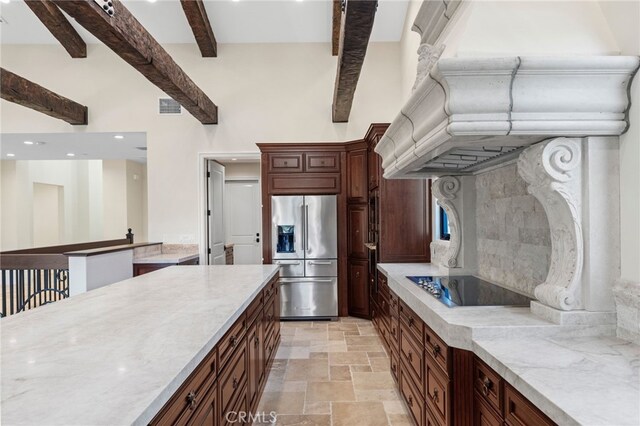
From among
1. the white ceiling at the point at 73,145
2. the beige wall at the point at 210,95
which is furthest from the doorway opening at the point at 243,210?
the beige wall at the point at 210,95

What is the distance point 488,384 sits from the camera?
1.32 metres

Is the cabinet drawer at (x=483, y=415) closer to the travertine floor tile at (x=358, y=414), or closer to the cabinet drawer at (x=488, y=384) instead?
the cabinet drawer at (x=488, y=384)

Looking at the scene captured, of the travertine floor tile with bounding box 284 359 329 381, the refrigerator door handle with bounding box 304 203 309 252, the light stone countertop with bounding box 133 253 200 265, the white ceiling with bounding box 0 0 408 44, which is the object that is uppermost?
the white ceiling with bounding box 0 0 408 44

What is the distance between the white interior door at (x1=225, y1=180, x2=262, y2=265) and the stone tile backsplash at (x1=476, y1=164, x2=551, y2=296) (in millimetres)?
5703

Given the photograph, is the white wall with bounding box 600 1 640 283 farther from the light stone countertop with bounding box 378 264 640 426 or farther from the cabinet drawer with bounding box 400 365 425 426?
the cabinet drawer with bounding box 400 365 425 426

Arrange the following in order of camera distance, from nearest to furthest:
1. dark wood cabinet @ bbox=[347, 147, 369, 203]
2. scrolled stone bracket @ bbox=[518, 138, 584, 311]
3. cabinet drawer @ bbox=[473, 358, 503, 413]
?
1. cabinet drawer @ bbox=[473, 358, 503, 413]
2. scrolled stone bracket @ bbox=[518, 138, 584, 311]
3. dark wood cabinet @ bbox=[347, 147, 369, 203]

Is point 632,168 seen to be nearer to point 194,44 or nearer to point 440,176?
point 440,176

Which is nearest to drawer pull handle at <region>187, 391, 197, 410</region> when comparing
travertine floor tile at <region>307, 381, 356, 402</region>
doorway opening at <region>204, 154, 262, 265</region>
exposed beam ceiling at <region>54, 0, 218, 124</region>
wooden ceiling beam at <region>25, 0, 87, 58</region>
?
travertine floor tile at <region>307, 381, 356, 402</region>

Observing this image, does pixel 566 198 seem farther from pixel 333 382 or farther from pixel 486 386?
pixel 333 382

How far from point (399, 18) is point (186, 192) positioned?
392 centimetres

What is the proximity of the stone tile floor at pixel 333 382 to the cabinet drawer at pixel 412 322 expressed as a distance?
69cm

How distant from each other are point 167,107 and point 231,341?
444 cm

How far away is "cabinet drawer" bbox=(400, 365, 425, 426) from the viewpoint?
1.96 metres

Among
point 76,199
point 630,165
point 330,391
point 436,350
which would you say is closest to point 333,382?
point 330,391
